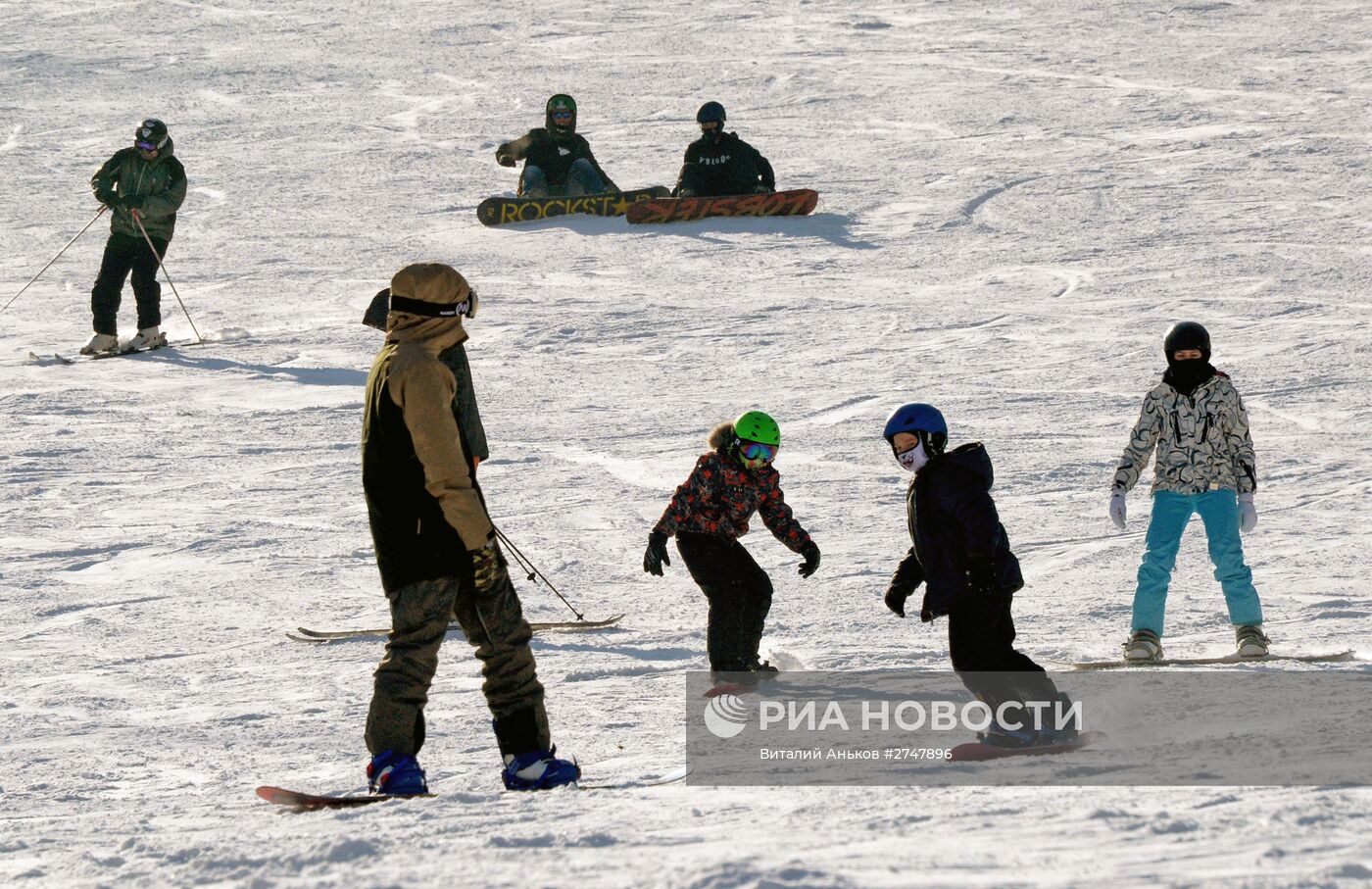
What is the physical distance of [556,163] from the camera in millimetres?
17250

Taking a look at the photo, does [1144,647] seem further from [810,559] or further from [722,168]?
[722,168]


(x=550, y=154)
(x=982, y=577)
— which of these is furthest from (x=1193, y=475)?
(x=550, y=154)

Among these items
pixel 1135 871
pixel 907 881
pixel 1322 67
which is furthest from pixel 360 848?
pixel 1322 67

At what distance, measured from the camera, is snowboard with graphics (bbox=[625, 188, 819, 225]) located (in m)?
16.5

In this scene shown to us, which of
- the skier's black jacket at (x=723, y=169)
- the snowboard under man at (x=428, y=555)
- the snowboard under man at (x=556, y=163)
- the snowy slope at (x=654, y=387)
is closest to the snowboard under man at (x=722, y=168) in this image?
the skier's black jacket at (x=723, y=169)

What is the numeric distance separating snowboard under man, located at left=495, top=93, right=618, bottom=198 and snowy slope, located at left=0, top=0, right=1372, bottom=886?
546 mm

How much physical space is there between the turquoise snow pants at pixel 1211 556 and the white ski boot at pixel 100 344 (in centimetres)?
902

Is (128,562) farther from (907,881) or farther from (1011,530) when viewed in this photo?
(907,881)

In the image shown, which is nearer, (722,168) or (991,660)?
(991,660)

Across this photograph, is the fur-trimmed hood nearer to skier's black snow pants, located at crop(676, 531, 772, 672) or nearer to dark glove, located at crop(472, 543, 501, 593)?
skier's black snow pants, located at crop(676, 531, 772, 672)

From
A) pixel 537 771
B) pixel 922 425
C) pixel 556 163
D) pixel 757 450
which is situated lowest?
pixel 537 771

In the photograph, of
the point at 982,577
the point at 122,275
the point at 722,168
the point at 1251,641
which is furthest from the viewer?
the point at 722,168

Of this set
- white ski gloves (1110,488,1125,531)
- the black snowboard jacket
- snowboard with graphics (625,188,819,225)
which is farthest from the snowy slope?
the black snowboard jacket

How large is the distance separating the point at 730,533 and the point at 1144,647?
1.48m
